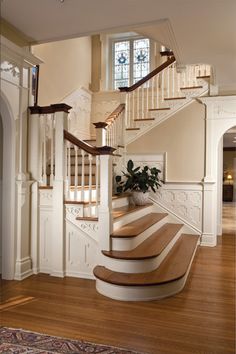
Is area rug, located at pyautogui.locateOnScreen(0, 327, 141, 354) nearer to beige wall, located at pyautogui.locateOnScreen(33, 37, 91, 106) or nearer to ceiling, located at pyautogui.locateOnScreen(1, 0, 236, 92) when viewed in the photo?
ceiling, located at pyautogui.locateOnScreen(1, 0, 236, 92)

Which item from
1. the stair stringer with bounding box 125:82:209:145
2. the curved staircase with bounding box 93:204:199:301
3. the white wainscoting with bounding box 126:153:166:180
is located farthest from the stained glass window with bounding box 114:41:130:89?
the curved staircase with bounding box 93:204:199:301

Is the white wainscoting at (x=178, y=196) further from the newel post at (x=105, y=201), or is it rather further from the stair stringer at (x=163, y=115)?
the newel post at (x=105, y=201)

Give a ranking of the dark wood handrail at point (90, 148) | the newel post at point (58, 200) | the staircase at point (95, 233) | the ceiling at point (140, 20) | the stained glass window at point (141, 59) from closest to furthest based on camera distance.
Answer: the ceiling at point (140, 20) → the staircase at point (95, 233) → the dark wood handrail at point (90, 148) → the newel post at point (58, 200) → the stained glass window at point (141, 59)

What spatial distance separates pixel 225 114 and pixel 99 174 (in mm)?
2812

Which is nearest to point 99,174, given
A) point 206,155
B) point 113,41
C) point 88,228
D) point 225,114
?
point 88,228

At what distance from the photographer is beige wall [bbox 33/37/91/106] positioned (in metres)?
5.11

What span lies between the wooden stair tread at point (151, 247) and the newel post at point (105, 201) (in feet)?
0.55

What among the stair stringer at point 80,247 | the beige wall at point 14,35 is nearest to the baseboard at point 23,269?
the stair stringer at point 80,247

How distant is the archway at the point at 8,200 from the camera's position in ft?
11.3

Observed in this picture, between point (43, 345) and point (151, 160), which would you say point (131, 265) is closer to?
point (43, 345)

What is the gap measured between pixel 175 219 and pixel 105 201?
8.14 feet

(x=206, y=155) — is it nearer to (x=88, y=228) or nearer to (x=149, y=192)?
(x=149, y=192)

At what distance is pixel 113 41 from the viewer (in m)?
7.20

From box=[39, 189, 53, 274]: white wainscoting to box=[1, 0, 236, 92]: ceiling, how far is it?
1947mm
